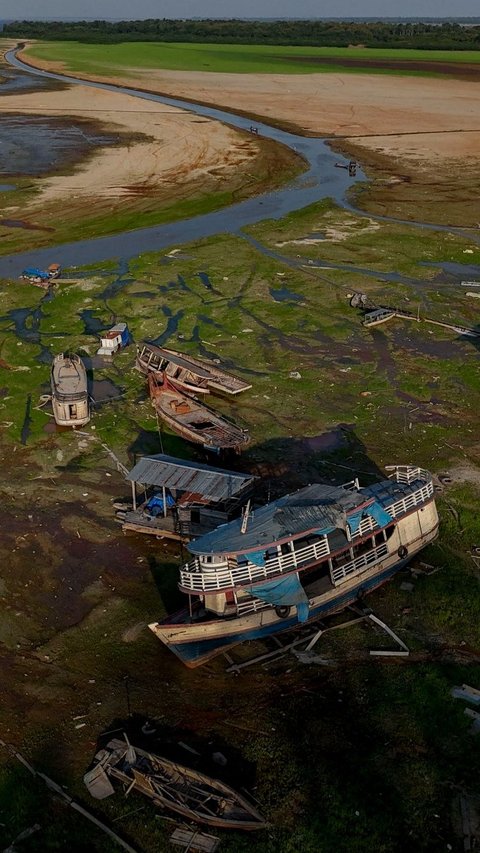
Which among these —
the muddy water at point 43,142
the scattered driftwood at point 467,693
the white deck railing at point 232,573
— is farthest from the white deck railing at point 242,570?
the muddy water at point 43,142

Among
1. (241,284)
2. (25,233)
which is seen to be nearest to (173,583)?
(241,284)

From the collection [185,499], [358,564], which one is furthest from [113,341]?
[358,564]

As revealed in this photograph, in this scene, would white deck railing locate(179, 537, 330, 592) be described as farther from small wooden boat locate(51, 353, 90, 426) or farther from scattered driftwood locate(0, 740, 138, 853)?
small wooden boat locate(51, 353, 90, 426)

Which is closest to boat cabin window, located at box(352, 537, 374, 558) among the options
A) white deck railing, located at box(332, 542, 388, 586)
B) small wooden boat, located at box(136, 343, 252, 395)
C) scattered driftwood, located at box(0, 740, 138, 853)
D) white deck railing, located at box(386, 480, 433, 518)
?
white deck railing, located at box(332, 542, 388, 586)

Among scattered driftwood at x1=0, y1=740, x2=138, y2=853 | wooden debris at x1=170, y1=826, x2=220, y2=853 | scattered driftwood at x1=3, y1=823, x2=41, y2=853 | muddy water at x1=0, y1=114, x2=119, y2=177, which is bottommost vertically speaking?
scattered driftwood at x1=3, y1=823, x2=41, y2=853

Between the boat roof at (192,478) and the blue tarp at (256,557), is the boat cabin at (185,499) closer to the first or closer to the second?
the boat roof at (192,478)

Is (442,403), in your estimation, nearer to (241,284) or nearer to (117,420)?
(117,420)
